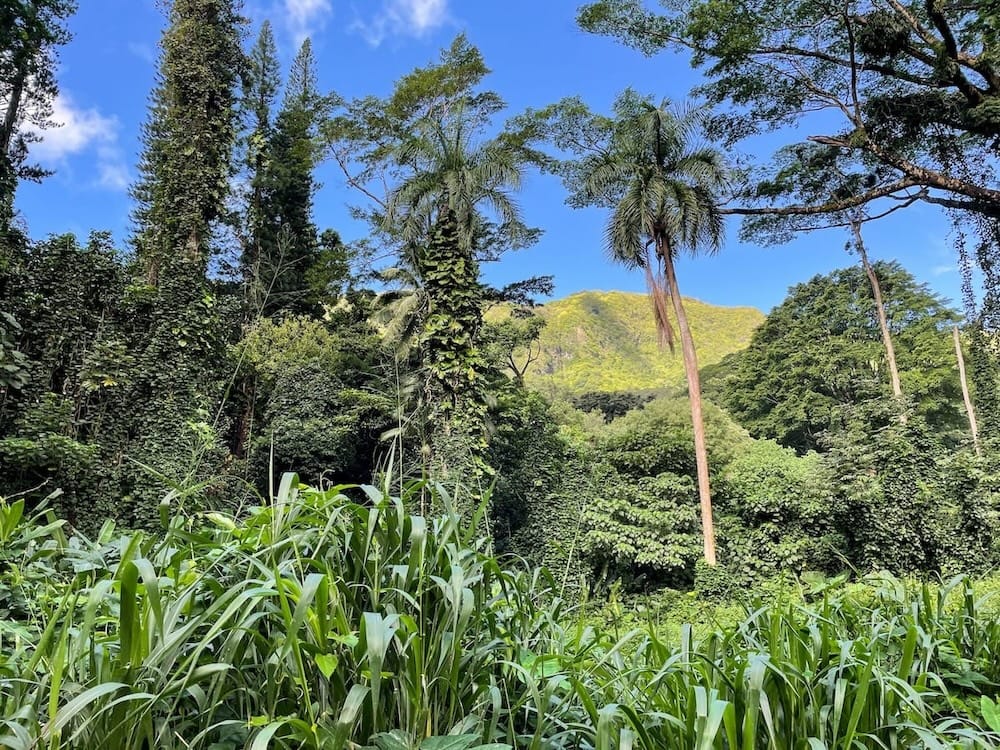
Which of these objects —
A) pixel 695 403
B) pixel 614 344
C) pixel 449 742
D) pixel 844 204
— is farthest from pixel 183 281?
pixel 614 344

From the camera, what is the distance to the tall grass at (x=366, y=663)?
685 mm

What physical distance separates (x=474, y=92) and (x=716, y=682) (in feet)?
47.1

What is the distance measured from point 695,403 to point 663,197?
3697mm

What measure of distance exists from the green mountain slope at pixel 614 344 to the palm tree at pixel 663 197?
941 cm

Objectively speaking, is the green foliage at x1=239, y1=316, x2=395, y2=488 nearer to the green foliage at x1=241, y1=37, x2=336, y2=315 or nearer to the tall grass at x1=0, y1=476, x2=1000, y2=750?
the green foliage at x1=241, y1=37, x2=336, y2=315

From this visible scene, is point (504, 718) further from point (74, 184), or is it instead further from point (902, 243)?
point (902, 243)

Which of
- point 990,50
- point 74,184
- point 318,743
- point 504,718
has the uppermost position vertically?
point 74,184

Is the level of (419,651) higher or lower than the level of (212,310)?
lower

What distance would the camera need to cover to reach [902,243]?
16984 mm

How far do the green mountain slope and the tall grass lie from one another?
18.3 metres

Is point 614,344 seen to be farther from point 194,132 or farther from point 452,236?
point 194,132

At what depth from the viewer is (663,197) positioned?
9.73 m

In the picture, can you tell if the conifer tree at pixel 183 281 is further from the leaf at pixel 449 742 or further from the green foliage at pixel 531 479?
the leaf at pixel 449 742

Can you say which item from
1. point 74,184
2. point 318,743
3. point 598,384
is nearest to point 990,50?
point 318,743
